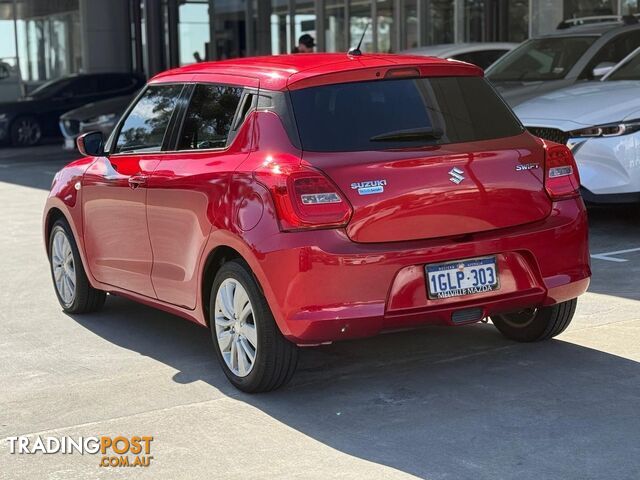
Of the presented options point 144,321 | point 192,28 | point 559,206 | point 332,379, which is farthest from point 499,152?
point 192,28

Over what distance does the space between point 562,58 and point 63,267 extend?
7187mm

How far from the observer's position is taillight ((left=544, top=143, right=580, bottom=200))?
5.70 metres

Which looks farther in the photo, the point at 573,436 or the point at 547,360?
the point at 547,360

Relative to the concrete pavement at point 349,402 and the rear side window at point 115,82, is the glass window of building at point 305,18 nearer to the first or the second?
the rear side window at point 115,82

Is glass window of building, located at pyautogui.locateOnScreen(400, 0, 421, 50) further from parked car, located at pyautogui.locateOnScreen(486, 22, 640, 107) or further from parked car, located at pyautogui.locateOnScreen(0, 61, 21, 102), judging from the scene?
parked car, located at pyautogui.locateOnScreen(0, 61, 21, 102)

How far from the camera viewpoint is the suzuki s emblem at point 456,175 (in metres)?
5.38

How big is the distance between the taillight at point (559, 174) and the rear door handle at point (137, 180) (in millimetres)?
2235

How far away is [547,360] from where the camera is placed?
593cm

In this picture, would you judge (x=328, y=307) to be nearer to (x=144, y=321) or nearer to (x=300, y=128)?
(x=300, y=128)

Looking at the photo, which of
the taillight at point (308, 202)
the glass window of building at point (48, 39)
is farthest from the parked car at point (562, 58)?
the glass window of building at point (48, 39)

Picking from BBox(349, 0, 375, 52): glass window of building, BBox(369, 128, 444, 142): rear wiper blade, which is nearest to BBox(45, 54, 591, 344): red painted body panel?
BBox(369, 128, 444, 142): rear wiper blade

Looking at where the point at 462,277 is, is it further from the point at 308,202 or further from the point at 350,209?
the point at 308,202

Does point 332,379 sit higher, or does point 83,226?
point 83,226

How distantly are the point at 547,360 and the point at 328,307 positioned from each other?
56.6 inches
